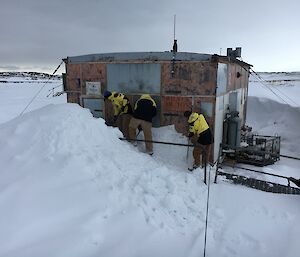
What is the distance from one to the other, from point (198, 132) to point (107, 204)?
4.28 metres

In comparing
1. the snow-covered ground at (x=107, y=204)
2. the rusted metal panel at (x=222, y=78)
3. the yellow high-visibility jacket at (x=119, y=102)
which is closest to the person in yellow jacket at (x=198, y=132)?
the snow-covered ground at (x=107, y=204)

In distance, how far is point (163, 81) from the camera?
1016cm

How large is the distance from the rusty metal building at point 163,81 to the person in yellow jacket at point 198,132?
83 centimetres

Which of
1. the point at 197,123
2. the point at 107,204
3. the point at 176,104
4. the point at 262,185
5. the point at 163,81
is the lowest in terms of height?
the point at 262,185

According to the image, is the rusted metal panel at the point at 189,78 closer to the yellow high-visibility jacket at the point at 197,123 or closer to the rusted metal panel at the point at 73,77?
the yellow high-visibility jacket at the point at 197,123

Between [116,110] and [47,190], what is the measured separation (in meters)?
5.02

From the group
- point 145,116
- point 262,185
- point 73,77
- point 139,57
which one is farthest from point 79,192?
point 73,77

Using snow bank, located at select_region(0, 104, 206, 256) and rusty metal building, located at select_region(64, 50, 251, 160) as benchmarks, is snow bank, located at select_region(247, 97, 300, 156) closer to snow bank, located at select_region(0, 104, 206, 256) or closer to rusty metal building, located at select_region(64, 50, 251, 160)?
rusty metal building, located at select_region(64, 50, 251, 160)

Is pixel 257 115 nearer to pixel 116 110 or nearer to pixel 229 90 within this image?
pixel 229 90

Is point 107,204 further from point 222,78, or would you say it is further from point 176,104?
point 222,78

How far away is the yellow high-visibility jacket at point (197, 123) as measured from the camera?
8992 millimetres

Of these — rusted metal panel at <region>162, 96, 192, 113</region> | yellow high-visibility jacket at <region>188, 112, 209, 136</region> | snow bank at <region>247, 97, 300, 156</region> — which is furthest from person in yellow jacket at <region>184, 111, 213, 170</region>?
snow bank at <region>247, 97, 300, 156</region>

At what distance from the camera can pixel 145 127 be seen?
9859mm

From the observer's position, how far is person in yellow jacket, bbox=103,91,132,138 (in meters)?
10.1
